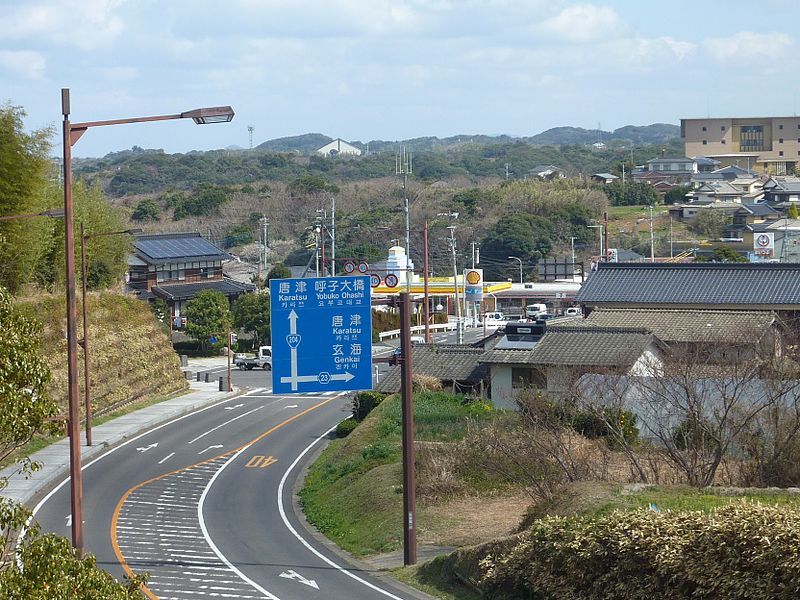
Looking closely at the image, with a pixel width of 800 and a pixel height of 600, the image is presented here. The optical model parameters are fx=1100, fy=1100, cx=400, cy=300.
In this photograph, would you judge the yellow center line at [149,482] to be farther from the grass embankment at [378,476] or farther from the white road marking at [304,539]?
the grass embankment at [378,476]

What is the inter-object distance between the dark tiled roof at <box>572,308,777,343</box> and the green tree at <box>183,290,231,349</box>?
26.8 metres

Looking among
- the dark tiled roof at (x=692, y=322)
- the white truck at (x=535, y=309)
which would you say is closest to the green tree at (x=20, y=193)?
the dark tiled roof at (x=692, y=322)

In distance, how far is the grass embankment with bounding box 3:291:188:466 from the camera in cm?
4034

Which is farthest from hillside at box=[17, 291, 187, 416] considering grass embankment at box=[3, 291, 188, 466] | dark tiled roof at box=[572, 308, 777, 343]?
dark tiled roof at box=[572, 308, 777, 343]

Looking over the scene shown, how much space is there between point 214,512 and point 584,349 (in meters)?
12.8

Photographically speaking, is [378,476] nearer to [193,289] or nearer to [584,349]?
[584,349]

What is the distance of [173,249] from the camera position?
75438 millimetres

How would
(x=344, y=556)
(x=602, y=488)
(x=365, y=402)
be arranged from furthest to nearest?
(x=365, y=402) < (x=344, y=556) < (x=602, y=488)

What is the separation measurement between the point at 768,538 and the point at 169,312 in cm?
5671

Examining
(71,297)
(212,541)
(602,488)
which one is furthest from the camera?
(212,541)

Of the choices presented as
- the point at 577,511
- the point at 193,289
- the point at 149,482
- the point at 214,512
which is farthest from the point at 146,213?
the point at 577,511

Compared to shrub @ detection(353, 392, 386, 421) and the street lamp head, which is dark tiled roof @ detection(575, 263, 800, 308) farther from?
the street lamp head

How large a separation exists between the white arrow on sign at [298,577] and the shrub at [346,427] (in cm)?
1665

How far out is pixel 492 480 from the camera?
26500 mm
